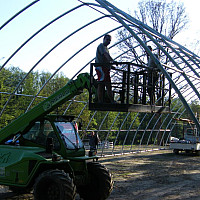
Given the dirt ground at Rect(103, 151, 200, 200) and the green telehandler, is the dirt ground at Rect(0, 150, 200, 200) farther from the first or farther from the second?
the green telehandler

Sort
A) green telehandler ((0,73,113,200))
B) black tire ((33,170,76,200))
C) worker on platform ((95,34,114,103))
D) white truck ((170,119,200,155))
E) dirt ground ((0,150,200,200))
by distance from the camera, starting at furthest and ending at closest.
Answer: white truck ((170,119,200,155)), dirt ground ((0,150,200,200)), worker on platform ((95,34,114,103)), green telehandler ((0,73,113,200)), black tire ((33,170,76,200))

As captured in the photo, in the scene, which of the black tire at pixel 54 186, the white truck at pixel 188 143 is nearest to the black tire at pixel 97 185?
the black tire at pixel 54 186

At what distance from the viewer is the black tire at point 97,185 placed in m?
7.90

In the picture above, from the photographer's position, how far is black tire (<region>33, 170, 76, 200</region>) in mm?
6664

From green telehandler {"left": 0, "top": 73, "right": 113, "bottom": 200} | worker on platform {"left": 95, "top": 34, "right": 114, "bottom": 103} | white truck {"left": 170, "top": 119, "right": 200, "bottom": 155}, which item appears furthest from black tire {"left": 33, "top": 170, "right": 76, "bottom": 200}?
white truck {"left": 170, "top": 119, "right": 200, "bottom": 155}

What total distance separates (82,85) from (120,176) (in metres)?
5.87

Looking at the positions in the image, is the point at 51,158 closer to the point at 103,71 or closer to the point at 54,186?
the point at 54,186

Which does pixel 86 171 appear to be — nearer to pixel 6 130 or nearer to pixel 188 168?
pixel 6 130

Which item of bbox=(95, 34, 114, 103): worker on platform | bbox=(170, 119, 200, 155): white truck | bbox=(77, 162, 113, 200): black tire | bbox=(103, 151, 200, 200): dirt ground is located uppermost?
bbox=(95, 34, 114, 103): worker on platform

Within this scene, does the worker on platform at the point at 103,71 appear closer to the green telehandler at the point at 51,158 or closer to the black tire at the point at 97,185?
the green telehandler at the point at 51,158

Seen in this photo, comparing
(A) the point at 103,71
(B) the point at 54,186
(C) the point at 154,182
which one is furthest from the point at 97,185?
(C) the point at 154,182

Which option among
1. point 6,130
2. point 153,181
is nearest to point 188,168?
point 153,181

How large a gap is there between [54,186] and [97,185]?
1479mm

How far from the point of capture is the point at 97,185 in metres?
8.02
